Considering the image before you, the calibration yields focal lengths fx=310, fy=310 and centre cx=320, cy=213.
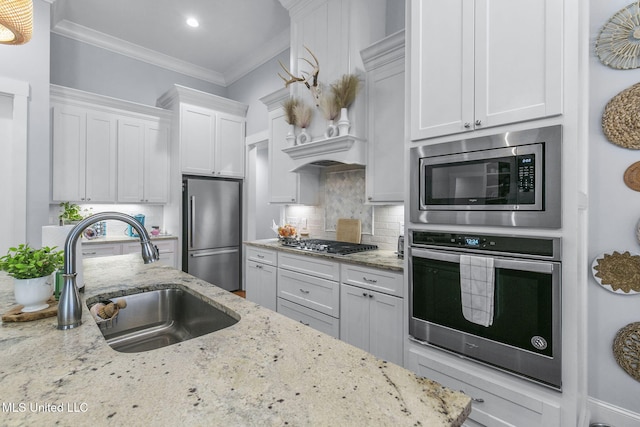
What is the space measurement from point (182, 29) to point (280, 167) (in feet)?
7.28

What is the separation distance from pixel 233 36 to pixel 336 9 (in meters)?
1.85

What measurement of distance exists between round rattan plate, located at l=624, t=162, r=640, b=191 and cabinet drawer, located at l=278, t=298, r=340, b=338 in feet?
A: 6.69

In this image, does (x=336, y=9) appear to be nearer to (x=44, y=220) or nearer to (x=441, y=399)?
(x=441, y=399)

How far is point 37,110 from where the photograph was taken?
315 cm

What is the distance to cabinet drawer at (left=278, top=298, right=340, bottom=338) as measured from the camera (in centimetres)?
254

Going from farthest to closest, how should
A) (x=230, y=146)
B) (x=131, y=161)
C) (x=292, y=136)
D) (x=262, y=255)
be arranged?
(x=230, y=146), (x=131, y=161), (x=262, y=255), (x=292, y=136)

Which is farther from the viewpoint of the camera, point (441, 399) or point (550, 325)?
point (550, 325)

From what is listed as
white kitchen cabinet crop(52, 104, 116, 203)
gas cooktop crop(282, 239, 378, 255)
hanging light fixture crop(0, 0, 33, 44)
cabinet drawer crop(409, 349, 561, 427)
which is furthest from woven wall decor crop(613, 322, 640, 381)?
white kitchen cabinet crop(52, 104, 116, 203)

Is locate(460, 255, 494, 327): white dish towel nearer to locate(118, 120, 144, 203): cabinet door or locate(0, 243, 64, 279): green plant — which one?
locate(0, 243, 64, 279): green plant

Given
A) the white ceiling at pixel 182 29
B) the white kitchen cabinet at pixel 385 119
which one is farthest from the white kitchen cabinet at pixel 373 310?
the white ceiling at pixel 182 29

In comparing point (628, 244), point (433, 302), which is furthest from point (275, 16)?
point (628, 244)

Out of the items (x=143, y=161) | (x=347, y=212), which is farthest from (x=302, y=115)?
(x=143, y=161)

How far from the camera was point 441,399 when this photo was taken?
25.6 inches

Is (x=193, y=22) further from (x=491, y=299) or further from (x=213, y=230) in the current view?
(x=491, y=299)
